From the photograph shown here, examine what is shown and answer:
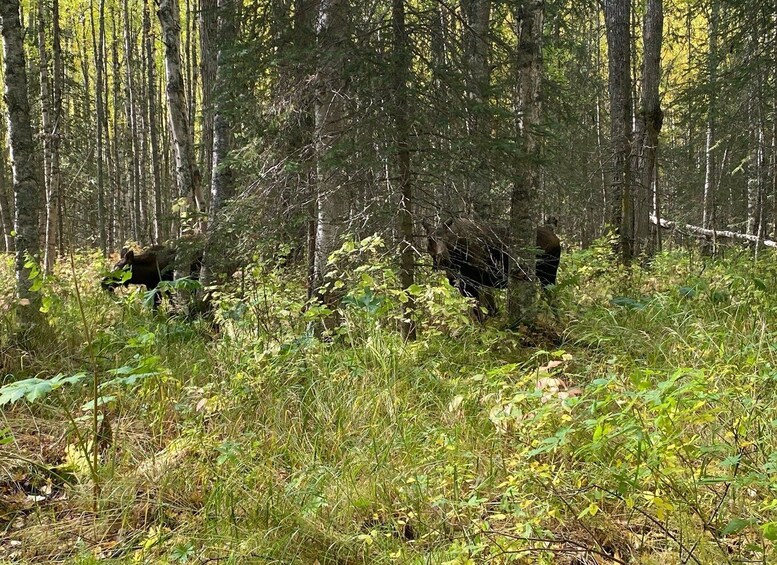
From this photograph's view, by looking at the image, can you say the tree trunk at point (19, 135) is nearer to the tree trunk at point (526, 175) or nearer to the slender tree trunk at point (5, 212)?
the slender tree trunk at point (5, 212)

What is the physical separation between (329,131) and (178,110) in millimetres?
4175

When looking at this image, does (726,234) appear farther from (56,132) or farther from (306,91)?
(56,132)

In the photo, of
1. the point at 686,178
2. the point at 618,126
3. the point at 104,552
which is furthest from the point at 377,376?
the point at 686,178

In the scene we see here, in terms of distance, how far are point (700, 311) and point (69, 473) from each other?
Result: 508cm

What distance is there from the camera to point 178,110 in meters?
7.71

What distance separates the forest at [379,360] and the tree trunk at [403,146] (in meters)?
0.02

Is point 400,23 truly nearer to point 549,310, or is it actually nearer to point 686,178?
point 549,310

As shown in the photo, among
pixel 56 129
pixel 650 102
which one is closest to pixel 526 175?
pixel 56 129

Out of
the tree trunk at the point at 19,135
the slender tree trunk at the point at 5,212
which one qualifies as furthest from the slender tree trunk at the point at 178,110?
the slender tree trunk at the point at 5,212

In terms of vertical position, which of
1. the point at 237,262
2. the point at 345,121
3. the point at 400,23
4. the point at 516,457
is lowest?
the point at 516,457

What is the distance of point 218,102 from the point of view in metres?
5.08

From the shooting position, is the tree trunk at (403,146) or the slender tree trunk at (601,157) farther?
the slender tree trunk at (601,157)

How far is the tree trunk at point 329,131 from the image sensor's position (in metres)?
4.31

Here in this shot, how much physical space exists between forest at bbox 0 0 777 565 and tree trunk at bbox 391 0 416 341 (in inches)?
0.9
